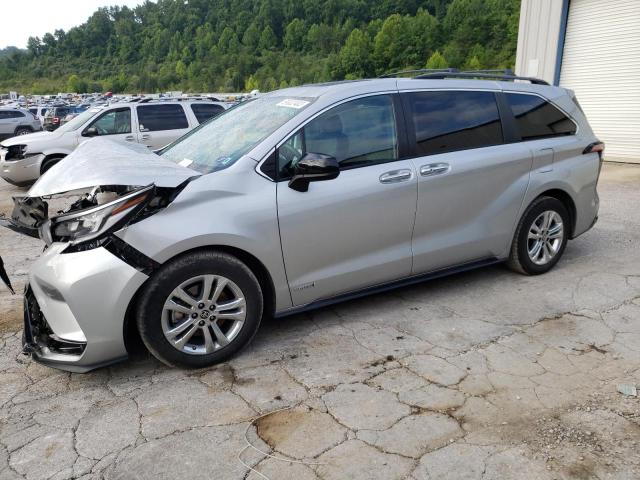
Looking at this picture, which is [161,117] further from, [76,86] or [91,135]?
[76,86]

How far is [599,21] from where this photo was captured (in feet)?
38.0

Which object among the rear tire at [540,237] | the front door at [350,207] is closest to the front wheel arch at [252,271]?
the front door at [350,207]

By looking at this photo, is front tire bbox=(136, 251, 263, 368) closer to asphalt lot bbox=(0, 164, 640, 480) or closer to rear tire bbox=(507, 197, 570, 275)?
asphalt lot bbox=(0, 164, 640, 480)

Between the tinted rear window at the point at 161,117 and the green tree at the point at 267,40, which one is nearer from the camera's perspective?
the tinted rear window at the point at 161,117

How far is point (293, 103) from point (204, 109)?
7596 millimetres

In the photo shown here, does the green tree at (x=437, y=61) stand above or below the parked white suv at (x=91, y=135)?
above

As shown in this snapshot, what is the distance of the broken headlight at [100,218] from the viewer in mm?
2820

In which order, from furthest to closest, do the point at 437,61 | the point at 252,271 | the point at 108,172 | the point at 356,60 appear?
the point at 356,60 → the point at 437,61 → the point at 252,271 → the point at 108,172

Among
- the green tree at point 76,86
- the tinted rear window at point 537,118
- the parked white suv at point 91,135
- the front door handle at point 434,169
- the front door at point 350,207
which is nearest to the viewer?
the front door at point 350,207

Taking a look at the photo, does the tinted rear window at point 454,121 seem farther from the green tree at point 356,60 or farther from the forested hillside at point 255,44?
the green tree at point 356,60

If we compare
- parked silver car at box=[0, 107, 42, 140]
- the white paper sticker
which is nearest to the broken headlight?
the white paper sticker

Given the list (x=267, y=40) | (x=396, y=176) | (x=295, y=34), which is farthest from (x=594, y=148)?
(x=267, y=40)

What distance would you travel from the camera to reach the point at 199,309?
10.0ft

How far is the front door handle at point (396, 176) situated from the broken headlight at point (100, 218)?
1562mm
